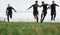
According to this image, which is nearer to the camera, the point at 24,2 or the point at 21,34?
the point at 21,34

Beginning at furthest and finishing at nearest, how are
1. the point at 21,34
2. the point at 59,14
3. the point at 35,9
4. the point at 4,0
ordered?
the point at 4,0, the point at 59,14, the point at 35,9, the point at 21,34

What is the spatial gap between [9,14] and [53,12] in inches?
163

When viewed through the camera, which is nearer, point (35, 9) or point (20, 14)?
point (35, 9)

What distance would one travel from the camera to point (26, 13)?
36219mm

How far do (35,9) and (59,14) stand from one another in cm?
1357

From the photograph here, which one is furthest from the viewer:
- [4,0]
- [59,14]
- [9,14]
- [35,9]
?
[4,0]

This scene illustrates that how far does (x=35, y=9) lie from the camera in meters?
21.8

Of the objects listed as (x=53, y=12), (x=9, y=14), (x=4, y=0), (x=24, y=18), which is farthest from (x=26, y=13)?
(x=53, y=12)

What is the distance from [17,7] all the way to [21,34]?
30678 millimetres

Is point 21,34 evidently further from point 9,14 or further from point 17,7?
point 17,7

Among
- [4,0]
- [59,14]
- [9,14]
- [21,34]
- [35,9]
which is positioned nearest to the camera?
[21,34]

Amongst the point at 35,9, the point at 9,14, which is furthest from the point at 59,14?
the point at 35,9

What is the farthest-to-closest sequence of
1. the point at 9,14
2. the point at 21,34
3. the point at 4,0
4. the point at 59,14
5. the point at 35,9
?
the point at 4,0 → the point at 59,14 → the point at 9,14 → the point at 35,9 → the point at 21,34

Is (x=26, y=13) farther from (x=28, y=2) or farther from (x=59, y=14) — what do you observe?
(x=59, y=14)
